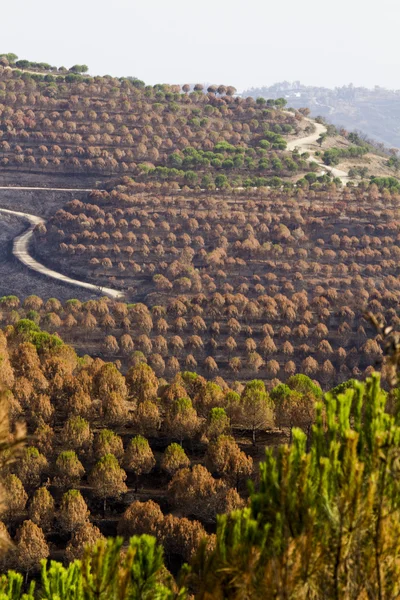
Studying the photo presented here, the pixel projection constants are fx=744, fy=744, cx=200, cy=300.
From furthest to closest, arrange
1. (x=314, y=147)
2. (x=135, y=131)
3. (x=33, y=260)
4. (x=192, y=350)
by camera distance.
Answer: (x=314, y=147) → (x=135, y=131) → (x=33, y=260) → (x=192, y=350)

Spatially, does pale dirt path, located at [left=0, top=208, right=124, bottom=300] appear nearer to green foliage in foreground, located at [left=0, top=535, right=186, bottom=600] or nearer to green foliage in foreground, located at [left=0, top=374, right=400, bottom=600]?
green foliage in foreground, located at [left=0, top=535, right=186, bottom=600]

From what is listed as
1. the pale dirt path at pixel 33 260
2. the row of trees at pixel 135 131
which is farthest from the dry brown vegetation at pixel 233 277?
the row of trees at pixel 135 131

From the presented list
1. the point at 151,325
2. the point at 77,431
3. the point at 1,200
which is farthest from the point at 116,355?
the point at 1,200

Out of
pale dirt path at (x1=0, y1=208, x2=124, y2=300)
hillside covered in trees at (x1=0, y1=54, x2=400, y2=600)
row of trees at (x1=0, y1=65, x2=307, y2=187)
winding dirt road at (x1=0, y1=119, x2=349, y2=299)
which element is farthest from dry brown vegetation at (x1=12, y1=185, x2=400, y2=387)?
row of trees at (x1=0, y1=65, x2=307, y2=187)

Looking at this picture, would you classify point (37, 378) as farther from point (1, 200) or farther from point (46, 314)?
point (1, 200)

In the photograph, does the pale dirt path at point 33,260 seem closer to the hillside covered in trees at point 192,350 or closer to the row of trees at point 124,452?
the hillside covered in trees at point 192,350

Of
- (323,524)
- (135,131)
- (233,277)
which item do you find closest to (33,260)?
(233,277)

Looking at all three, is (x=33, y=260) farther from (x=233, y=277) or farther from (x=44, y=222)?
(x=233, y=277)
